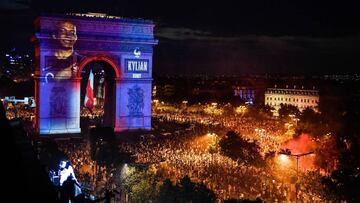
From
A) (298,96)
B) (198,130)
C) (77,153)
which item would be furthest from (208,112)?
(77,153)

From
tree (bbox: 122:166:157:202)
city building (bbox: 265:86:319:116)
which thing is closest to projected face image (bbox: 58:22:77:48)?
tree (bbox: 122:166:157:202)

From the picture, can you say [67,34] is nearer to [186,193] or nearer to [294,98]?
[186,193]

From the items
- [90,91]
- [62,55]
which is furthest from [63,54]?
[90,91]

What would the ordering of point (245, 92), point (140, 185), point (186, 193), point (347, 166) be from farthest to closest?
point (245, 92) < point (347, 166) < point (140, 185) < point (186, 193)

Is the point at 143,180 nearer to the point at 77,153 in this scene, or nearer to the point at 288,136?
the point at 77,153

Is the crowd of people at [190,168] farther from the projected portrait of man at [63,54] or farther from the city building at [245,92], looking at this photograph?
the city building at [245,92]

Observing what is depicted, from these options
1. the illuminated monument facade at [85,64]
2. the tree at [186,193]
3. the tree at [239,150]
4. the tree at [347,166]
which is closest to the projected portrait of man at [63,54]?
the illuminated monument facade at [85,64]
